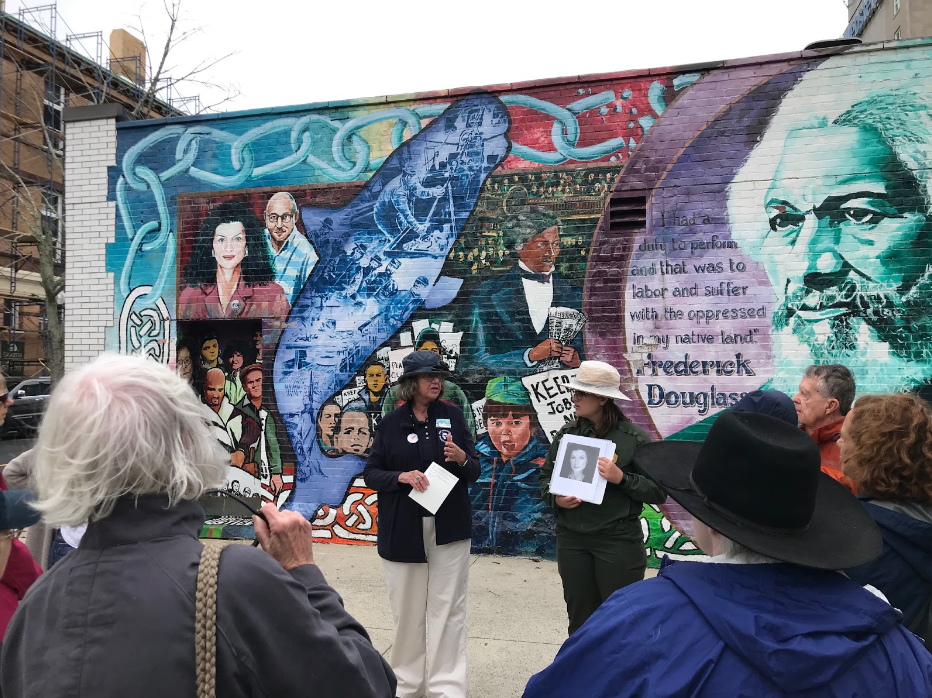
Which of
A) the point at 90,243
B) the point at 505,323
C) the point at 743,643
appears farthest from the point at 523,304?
the point at 743,643

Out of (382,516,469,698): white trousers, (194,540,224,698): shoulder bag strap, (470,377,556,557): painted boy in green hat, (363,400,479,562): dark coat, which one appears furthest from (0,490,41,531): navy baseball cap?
A: (470,377,556,557): painted boy in green hat

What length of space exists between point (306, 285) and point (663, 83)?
4.38 meters

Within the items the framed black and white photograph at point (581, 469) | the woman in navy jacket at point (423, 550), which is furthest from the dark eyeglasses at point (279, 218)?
the framed black and white photograph at point (581, 469)

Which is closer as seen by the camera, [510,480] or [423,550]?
[423,550]

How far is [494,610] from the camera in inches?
210

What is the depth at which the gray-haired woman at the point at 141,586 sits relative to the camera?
1299 millimetres

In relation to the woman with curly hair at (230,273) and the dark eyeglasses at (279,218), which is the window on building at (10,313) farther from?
the dark eyeglasses at (279,218)

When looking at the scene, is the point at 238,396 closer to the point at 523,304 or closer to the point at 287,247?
the point at 287,247

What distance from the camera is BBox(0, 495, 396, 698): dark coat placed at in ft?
4.24

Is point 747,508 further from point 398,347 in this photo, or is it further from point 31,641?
point 398,347

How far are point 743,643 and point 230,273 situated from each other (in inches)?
290

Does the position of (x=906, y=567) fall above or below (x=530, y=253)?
below

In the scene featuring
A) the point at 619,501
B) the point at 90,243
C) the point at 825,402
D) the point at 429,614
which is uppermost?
the point at 90,243

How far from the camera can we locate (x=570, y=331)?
6695 millimetres
